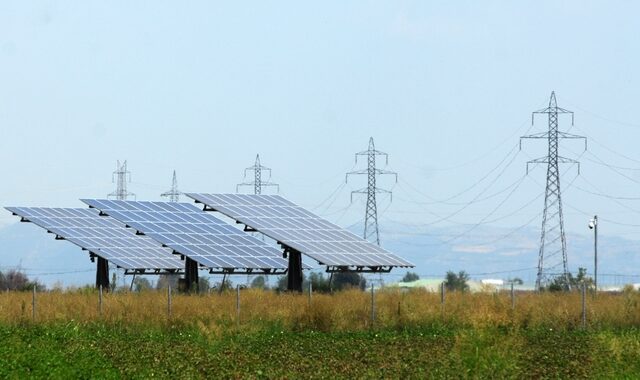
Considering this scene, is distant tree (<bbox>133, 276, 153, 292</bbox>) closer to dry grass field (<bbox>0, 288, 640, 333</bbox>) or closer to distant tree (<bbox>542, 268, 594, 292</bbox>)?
dry grass field (<bbox>0, 288, 640, 333</bbox>)

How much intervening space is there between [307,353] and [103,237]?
33920 mm

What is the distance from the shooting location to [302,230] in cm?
6141

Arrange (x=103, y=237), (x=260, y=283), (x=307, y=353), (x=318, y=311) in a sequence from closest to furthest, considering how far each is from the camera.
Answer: (x=307, y=353)
(x=318, y=311)
(x=103, y=237)
(x=260, y=283)

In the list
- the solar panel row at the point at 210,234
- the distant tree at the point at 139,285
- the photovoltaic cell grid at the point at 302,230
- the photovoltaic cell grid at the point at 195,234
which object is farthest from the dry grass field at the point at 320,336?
the photovoltaic cell grid at the point at 195,234

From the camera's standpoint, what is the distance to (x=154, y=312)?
45375 mm

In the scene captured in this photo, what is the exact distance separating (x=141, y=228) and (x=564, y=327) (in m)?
21.6

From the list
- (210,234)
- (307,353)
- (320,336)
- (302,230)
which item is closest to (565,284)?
(210,234)

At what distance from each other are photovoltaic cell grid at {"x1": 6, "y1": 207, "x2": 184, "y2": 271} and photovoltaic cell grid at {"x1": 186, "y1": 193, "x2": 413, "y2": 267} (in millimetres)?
6392

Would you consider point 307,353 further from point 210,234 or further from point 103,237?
point 103,237

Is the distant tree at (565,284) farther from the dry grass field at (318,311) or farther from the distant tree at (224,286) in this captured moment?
the dry grass field at (318,311)

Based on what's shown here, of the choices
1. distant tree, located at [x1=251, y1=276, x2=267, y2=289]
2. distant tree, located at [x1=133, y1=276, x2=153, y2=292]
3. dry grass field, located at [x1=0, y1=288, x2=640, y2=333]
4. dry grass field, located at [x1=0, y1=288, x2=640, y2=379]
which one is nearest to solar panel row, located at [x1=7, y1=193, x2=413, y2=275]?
distant tree, located at [x1=133, y1=276, x2=153, y2=292]

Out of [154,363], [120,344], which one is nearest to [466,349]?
[154,363]

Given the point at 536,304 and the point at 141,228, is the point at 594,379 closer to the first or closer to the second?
the point at 536,304

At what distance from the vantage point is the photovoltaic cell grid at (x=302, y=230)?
58.1 meters
